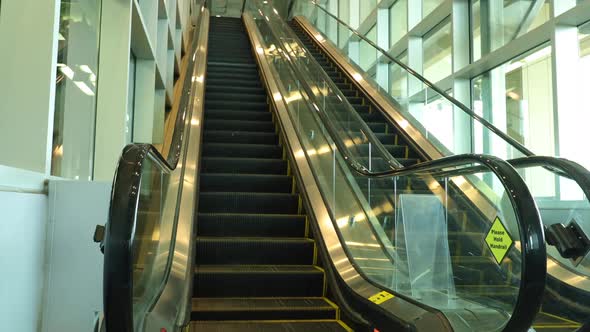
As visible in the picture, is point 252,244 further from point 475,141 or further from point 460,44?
point 460,44

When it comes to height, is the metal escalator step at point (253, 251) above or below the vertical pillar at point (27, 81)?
below

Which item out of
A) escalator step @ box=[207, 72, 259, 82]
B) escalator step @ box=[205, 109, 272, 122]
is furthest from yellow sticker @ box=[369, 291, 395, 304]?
escalator step @ box=[207, 72, 259, 82]

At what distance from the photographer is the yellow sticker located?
3.32m

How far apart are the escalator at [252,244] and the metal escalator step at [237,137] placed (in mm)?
13

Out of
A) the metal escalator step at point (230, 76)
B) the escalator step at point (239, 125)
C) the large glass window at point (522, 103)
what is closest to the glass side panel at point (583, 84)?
the large glass window at point (522, 103)

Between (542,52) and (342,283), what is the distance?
173 inches

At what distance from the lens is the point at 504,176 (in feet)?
8.20

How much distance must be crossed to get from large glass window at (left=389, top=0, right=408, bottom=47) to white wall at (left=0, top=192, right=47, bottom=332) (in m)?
8.97

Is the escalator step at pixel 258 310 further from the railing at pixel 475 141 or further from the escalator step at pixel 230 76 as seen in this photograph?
the escalator step at pixel 230 76

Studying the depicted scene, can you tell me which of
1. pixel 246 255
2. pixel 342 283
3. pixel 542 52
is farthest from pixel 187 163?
pixel 542 52

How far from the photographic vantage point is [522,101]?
22.8 feet

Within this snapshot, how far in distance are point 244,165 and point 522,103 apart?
3636mm

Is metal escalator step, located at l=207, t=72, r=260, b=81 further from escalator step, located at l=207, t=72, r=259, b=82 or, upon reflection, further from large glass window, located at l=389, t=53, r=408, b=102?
large glass window, located at l=389, t=53, r=408, b=102

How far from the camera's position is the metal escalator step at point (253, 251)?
14.8 feet
